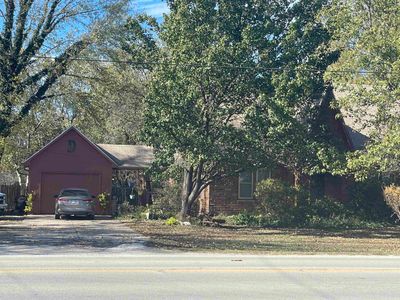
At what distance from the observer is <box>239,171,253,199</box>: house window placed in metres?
29.7

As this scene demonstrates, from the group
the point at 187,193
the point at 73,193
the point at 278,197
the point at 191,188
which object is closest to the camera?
the point at 187,193

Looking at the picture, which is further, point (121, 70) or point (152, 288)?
point (121, 70)

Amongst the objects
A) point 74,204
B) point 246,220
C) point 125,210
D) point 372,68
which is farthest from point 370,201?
point 74,204

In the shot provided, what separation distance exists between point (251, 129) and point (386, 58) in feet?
18.1

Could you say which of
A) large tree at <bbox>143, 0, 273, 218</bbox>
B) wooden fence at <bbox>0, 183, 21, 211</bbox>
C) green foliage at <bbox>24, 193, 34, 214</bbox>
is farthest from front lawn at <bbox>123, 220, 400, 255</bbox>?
wooden fence at <bbox>0, 183, 21, 211</bbox>

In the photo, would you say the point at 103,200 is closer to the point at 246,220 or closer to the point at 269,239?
the point at 246,220

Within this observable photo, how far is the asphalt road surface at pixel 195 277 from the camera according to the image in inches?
359

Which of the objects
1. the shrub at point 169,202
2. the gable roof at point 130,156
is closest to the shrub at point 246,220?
the shrub at point 169,202

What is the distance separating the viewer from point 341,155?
74.1ft

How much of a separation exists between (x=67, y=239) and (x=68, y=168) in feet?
47.1

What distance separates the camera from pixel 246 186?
98.0 ft

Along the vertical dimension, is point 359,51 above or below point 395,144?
above

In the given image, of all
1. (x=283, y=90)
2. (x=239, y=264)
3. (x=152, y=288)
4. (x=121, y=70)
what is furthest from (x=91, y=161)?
(x=152, y=288)

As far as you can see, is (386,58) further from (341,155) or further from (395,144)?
(341,155)
